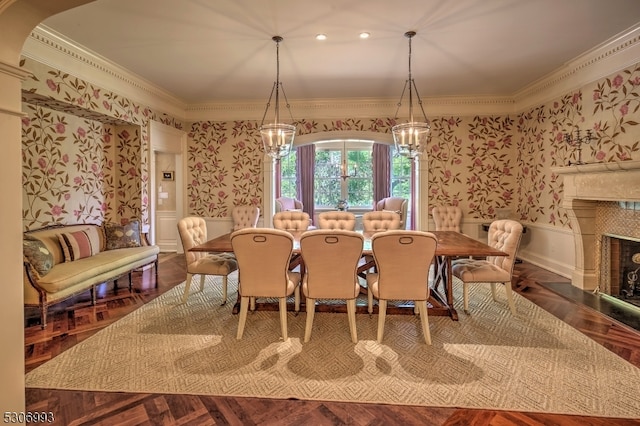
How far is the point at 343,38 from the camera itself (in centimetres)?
347

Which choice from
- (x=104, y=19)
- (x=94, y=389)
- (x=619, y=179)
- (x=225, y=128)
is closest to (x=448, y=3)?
(x=619, y=179)

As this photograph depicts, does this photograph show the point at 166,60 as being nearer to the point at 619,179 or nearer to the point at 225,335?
the point at 225,335

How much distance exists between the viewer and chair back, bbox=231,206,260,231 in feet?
19.1

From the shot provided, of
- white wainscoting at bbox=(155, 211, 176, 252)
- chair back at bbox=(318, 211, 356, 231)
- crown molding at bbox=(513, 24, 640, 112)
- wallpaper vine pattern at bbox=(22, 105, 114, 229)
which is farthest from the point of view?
white wainscoting at bbox=(155, 211, 176, 252)

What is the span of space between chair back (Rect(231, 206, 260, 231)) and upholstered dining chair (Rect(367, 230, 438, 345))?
3.66 meters

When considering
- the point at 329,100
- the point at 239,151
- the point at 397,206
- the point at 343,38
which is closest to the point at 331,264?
the point at 343,38

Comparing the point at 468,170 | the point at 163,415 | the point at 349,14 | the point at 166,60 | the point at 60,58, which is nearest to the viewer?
the point at 163,415

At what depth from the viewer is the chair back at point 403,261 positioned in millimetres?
2396

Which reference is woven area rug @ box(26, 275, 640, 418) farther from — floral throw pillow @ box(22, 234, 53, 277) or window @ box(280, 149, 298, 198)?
window @ box(280, 149, 298, 198)

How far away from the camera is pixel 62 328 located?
2850mm

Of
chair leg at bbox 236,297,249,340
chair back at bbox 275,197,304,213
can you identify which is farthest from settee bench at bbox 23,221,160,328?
chair back at bbox 275,197,304,213

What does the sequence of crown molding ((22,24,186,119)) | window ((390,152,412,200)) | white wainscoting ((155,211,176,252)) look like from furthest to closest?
window ((390,152,412,200))
white wainscoting ((155,211,176,252))
crown molding ((22,24,186,119))

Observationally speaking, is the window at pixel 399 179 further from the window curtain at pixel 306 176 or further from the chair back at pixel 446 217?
the chair back at pixel 446 217

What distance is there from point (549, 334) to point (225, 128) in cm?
558
